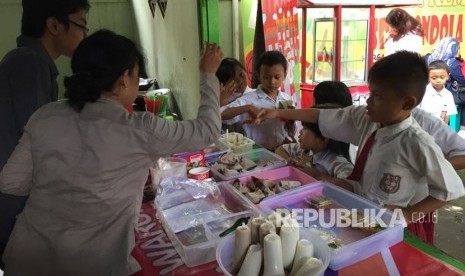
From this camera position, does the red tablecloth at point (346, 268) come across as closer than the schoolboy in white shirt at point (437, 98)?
Yes

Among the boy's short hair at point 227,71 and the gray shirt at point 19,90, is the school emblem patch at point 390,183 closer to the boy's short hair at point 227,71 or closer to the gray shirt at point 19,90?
the gray shirt at point 19,90

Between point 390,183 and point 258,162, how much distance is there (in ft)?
2.56

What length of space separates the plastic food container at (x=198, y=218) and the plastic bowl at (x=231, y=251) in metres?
0.18

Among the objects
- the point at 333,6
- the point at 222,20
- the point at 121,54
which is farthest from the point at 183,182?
the point at 333,6

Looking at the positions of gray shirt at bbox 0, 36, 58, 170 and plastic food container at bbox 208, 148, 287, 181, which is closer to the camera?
gray shirt at bbox 0, 36, 58, 170

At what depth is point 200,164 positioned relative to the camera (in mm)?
1992

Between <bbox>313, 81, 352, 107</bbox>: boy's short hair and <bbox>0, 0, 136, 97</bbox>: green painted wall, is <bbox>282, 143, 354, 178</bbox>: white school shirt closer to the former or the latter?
<bbox>313, 81, 352, 107</bbox>: boy's short hair

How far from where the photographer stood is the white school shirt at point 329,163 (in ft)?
6.34

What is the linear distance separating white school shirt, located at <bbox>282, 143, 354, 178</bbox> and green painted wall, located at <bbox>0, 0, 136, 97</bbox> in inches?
199

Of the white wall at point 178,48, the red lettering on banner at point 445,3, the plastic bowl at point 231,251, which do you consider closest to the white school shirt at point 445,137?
the plastic bowl at point 231,251

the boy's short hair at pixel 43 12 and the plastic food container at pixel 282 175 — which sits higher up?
the boy's short hair at pixel 43 12

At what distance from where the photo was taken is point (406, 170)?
153 centimetres

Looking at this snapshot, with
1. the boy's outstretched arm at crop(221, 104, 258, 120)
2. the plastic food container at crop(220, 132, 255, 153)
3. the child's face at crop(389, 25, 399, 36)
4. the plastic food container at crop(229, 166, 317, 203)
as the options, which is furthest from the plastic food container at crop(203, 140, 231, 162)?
the child's face at crop(389, 25, 399, 36)

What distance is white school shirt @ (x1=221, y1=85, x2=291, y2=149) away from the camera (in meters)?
2.77
